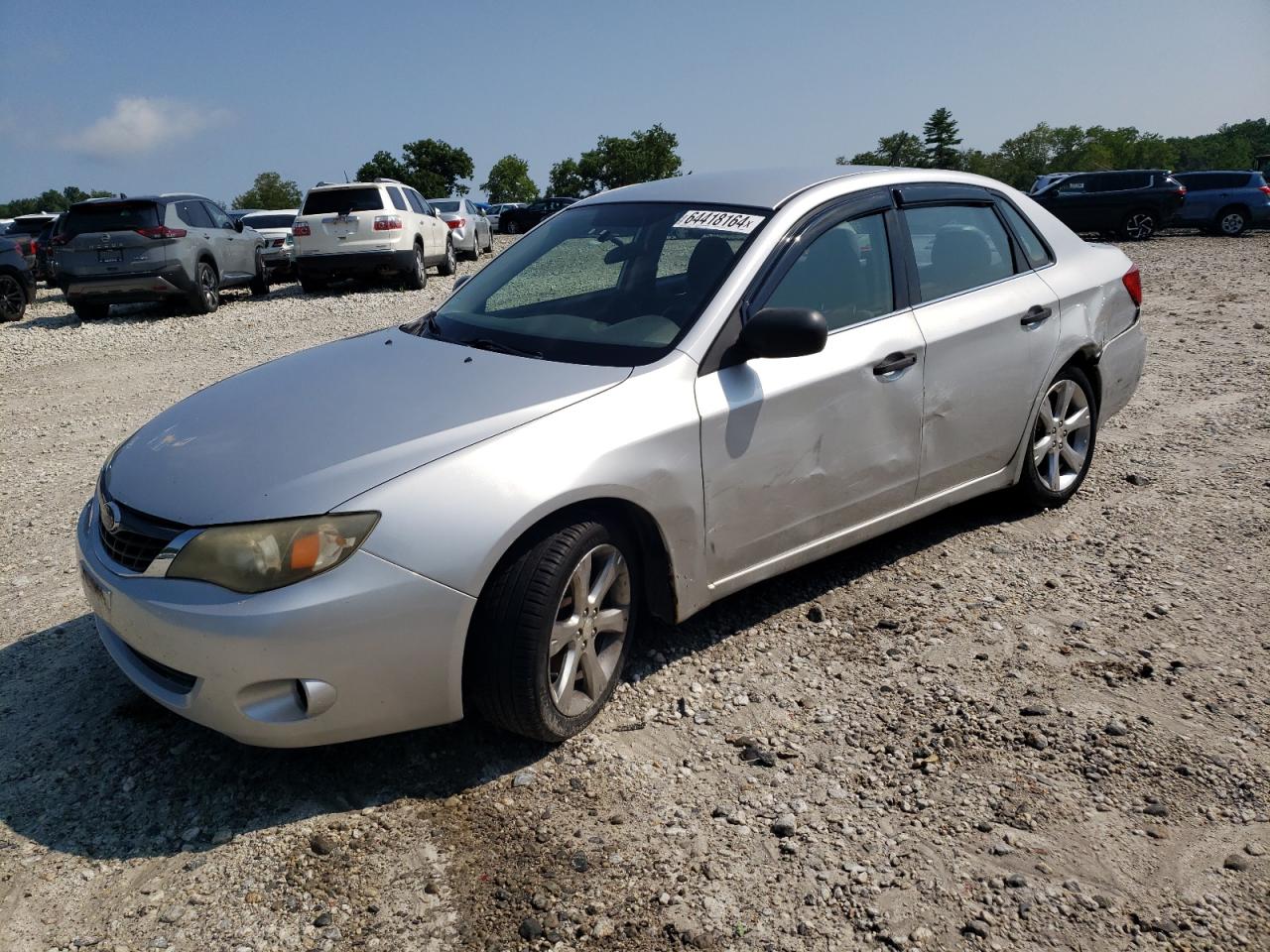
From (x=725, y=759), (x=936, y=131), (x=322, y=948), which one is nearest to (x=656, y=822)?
(x=725, y=759)

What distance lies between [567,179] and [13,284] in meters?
107

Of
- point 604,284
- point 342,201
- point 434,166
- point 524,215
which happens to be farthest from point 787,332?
point 434,166

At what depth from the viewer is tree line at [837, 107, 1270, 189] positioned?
12062cm

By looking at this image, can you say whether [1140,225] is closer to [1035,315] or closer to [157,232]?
[157,232]

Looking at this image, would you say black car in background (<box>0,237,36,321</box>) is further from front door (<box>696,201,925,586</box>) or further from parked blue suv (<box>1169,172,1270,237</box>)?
parked blue suv (<box>1169,172,1270,237</box>)

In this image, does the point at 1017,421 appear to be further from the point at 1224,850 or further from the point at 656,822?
the point at 656,822

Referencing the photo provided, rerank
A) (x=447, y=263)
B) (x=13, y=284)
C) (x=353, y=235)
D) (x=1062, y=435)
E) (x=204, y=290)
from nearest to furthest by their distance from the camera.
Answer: (x=1062, y=435) < (x=204, y=290) < (x=13, y=284) < (x=353, y=235) < (x=447, y=263)

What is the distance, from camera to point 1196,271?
15.6 m

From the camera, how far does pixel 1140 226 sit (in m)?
23.4

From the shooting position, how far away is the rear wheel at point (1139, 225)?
23.2 meters

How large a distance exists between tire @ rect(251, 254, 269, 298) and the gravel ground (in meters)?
13.0

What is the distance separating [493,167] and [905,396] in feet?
381

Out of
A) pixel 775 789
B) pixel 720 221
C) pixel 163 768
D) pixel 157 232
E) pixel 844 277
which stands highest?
pixel 157 232

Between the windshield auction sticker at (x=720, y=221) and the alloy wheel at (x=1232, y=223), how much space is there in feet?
81.3
